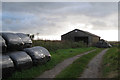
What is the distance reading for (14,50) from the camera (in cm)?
991

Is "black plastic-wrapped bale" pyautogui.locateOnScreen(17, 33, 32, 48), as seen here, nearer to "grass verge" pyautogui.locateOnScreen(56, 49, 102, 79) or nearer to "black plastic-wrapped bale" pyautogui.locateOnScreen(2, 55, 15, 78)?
"black plastic-wrapped bale" pyautogui.locateOnScreen(2, 55, 15, 78)

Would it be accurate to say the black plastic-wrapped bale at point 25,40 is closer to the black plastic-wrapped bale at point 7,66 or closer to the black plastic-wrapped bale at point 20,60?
the black plastic-wrapped bale at point 20,60

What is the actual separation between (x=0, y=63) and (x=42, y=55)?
3906mm

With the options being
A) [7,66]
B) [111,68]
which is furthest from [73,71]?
[7,66]

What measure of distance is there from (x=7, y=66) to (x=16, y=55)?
1.21 m

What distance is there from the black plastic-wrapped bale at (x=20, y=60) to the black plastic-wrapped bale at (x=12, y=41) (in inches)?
19.9

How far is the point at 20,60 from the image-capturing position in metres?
8.90

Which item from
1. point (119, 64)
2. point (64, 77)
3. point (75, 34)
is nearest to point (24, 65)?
point (64, 77)

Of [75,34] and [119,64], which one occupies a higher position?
[75,34]

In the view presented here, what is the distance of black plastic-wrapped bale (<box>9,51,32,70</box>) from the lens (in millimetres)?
8695

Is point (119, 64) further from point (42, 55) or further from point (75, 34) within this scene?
point (75, 34)

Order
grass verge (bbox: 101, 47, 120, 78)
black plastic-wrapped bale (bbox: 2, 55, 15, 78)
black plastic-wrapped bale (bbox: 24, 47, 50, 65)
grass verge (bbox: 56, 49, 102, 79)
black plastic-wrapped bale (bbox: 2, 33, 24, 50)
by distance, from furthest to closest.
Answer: black plastic-wrapped bale (bbox: 24, 47, 50, 65) < black plastic-wrapped bale (bbox: 2, 33, 24, 50) < grass verge (bbox: 56, 49, 102, 79) < black plastic-wrapped bale (bbox: 2, 55, 15, 78) < grass verge (bbox: 101, 47, 120, 78)

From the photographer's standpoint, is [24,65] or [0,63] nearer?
[0,63]

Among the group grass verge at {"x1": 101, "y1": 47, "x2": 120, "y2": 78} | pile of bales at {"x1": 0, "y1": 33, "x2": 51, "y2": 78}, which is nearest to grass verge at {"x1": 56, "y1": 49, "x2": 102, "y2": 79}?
grass verge at {"x1": 101, "y1": 47, "x2": 120, "y2": 78}
